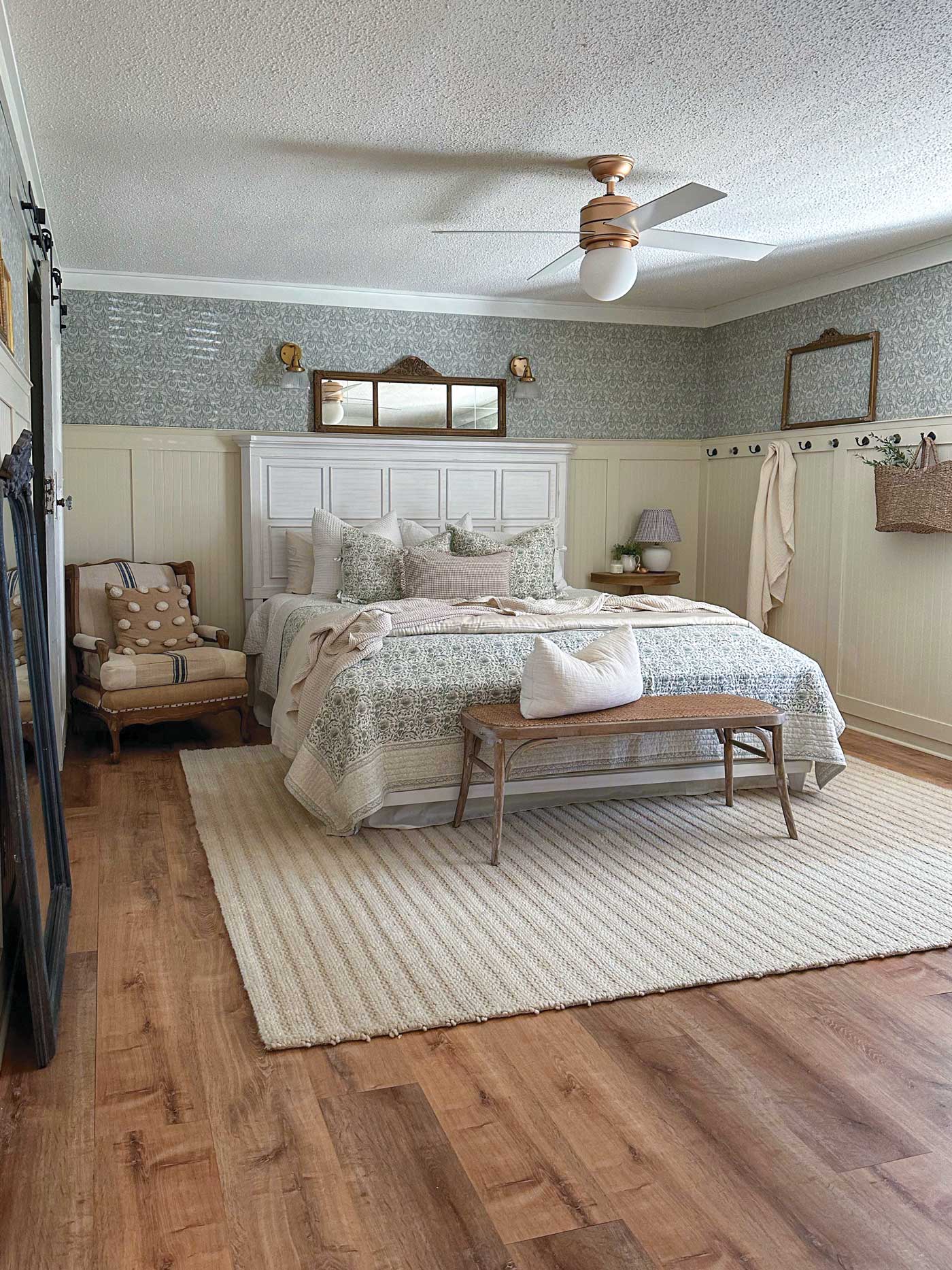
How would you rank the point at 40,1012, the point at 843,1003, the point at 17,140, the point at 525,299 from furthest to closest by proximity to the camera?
the point at 525,299 → the point at 17,140 → the point at 843,1003 → the point at 40,1012

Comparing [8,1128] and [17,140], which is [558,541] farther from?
[8,1128]

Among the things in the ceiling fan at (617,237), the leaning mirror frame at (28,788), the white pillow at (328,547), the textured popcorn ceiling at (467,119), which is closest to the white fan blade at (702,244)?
the ceiling fan at (617,237)

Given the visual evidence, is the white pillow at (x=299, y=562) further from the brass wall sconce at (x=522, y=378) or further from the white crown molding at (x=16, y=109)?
the white crown molding at (x=16, y=109)

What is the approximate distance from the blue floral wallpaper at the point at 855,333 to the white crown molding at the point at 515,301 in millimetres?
58

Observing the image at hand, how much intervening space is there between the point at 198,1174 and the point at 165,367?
4858mm

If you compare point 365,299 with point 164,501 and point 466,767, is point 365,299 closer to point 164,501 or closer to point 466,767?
point 164,501

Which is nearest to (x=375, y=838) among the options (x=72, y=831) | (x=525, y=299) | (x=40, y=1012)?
(x=72, y=831)

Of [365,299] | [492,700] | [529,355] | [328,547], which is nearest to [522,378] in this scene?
[529,355]

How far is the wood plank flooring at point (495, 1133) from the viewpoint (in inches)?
64.7

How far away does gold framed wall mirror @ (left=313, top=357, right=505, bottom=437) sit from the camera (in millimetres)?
6109

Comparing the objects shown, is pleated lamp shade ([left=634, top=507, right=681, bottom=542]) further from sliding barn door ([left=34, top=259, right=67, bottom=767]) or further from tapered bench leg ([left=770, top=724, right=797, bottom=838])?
sliding barn door ([left=34, top=259, right=67, bottom=767])

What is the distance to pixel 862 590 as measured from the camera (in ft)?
18.1

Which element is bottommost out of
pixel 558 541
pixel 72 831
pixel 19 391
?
pixel 72 831

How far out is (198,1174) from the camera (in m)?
1.81
